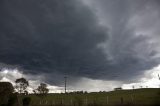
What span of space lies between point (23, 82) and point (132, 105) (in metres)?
57.4

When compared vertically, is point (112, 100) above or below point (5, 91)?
below

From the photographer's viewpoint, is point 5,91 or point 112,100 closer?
point 5,91

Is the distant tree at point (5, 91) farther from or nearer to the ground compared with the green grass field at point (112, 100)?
farther from the ground

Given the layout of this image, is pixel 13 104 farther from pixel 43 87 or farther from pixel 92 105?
pixel 43 87

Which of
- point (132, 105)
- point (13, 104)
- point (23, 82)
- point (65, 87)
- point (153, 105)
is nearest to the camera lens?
point (132, 105)

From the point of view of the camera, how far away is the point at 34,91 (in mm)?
102312

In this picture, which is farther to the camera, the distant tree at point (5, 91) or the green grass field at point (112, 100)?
the distant tree at point (5, 91)

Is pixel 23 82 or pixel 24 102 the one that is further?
pixel 23 82

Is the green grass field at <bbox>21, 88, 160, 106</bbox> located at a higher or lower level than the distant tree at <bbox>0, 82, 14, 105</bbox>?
lower

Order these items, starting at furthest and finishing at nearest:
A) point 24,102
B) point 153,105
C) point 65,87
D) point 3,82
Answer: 1. point 65,87
2. point 24,102
3. point 3,82
4. point 153,105

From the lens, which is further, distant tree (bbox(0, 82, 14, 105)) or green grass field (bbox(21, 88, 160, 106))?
distant tree (bbox(0, 82, 14, 105))

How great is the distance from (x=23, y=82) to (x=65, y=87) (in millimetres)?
35310

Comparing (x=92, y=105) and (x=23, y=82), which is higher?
(x=23, y=82)

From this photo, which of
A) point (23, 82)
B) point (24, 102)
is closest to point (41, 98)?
point (23, 82)
